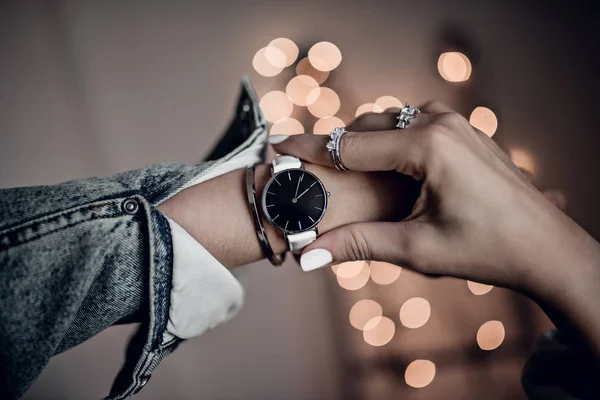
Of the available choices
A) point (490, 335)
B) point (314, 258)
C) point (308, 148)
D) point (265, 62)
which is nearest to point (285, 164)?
point (308, 148)

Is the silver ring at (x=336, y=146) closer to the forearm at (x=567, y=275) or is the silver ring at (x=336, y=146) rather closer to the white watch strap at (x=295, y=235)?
the white watch strap at (x=295, y=235)

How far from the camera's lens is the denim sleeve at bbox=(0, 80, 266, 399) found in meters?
0.55

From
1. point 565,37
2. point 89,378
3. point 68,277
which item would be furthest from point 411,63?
point 89,378

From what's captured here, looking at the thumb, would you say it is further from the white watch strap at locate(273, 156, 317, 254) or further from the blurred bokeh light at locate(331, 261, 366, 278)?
the blurred bokeh light at locate(331, 261, 366, 278)

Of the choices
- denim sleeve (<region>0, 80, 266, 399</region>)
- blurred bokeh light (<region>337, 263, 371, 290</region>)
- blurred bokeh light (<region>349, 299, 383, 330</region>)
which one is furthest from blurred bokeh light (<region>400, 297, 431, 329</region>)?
denim sleeve (<region>0, 80, 266, 399</region>)

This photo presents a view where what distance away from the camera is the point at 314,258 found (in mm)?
761

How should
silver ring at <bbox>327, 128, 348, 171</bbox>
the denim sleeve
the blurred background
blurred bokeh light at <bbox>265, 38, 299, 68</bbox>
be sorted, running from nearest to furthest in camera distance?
the denim sleeve → silver ring at <bbox>327, 128, 348, 171</bbox> → the blurred background → blurred bokeh light at <bbox>265, 38, 299, 68</bbox>

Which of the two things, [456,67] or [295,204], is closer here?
[295,204]

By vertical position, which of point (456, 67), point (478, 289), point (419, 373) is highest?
point (456, 67)

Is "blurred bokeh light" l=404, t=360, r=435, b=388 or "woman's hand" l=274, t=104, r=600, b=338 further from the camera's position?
"blurred bokeh light" l=404, t=360, r=435, b=388

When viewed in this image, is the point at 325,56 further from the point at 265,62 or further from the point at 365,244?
the point at 365,244

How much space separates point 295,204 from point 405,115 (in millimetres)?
280

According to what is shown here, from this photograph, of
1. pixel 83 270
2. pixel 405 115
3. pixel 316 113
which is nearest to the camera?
pixel 83 270

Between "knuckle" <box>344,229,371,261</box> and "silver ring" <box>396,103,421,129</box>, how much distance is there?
226 mm
